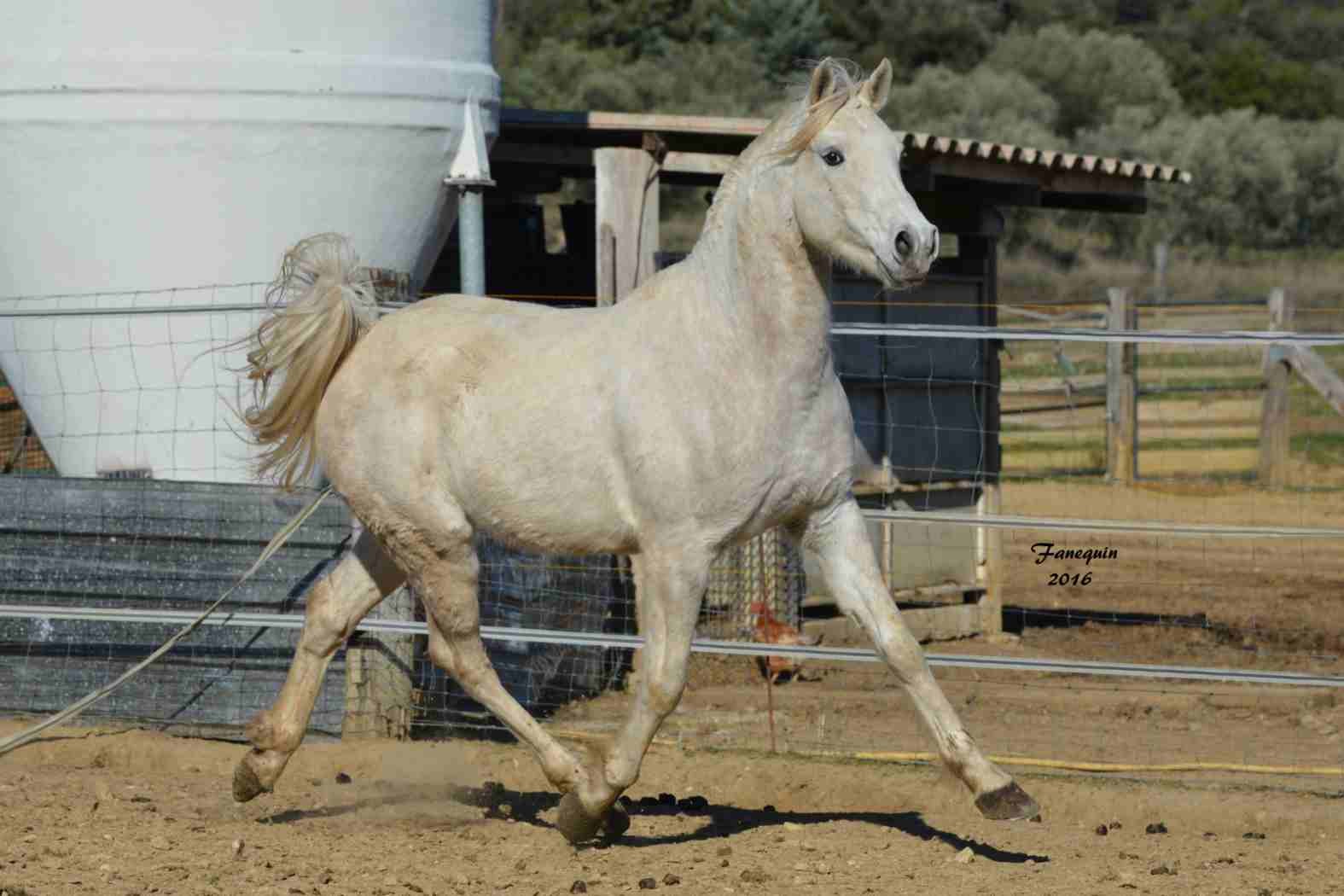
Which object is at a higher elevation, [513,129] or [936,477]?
[513,129]

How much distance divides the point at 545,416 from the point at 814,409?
78 centimetres

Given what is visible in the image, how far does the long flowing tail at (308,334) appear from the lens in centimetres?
557

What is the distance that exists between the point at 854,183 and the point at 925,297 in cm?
605

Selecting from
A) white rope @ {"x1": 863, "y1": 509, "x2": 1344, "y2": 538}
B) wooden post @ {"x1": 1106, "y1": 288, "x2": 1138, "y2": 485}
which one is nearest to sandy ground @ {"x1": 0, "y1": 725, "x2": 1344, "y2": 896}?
white rope @ {"x1": 863, "y1": 509, "x2": 1344, "y2": 538}

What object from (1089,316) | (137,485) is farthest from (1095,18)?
(137,485)

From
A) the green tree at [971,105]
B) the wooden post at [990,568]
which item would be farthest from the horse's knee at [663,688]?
the green tree at [971,105]

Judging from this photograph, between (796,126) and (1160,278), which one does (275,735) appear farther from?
(1160,278)

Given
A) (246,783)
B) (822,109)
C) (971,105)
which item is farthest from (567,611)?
(971,105)

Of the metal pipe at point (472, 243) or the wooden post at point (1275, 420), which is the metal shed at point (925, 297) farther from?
the wooden post at point (1275, 420)

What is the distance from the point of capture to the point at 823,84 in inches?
186

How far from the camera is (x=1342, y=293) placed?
83.5 feet

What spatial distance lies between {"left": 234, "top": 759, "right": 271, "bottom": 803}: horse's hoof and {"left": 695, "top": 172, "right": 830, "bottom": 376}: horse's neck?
2.17m

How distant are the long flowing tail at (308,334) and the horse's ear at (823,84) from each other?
173 cm

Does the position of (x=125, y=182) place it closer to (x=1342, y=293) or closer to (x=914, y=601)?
(x=914, y=601)
